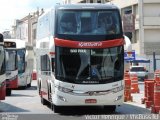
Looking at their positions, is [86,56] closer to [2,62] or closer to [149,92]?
[149,92]

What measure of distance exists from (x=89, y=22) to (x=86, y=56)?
1.23 m

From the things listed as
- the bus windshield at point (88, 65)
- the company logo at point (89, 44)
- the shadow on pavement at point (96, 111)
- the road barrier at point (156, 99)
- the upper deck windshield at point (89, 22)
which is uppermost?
the upper deck windshield at point (89, 22)

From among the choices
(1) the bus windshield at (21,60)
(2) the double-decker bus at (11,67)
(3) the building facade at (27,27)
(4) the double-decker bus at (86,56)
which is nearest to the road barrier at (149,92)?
(4) the double-decker bus at (86,56)

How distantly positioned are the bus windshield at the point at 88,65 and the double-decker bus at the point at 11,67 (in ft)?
46.6

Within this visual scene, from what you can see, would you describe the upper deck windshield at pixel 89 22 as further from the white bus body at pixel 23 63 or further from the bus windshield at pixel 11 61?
the white bus body at pixel 23 63

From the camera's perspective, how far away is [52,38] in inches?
781

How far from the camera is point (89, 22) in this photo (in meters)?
19.9

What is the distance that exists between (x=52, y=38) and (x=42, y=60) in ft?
14.7

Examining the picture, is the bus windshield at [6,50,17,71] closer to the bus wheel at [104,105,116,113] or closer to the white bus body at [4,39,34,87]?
the white bus body at [4,39,34,87]

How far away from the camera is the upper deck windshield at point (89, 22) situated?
19.7 m

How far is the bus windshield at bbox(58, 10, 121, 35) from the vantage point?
19719mm

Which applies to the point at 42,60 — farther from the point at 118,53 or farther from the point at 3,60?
the point at 118,53

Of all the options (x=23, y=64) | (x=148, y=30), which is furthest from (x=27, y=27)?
(x=23, y=64)

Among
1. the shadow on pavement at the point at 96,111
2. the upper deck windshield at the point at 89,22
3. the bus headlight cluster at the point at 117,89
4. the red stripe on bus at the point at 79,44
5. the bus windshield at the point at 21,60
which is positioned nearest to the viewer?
the bus headlight cluster at the point at 117,89
